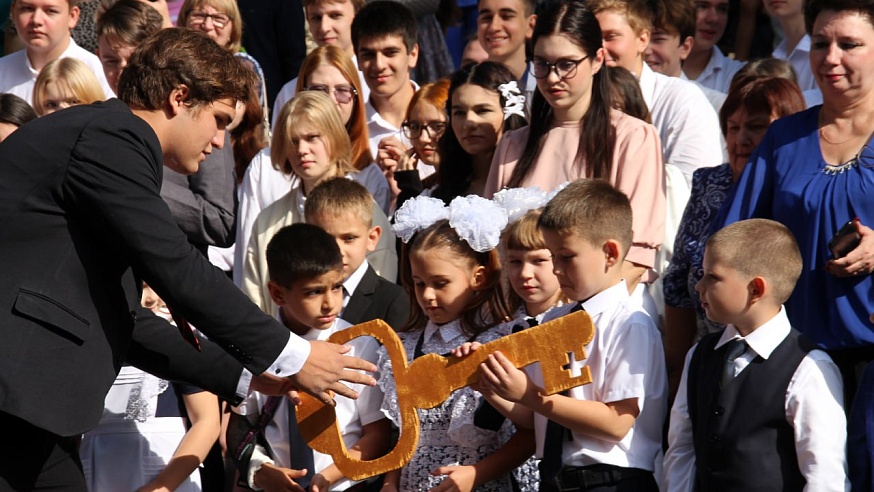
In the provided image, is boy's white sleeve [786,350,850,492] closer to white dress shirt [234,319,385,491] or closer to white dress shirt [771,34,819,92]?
white dress shirt [234,319,385,491]

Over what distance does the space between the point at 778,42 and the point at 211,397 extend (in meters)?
5.15

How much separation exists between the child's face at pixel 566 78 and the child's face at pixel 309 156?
1.26 metres

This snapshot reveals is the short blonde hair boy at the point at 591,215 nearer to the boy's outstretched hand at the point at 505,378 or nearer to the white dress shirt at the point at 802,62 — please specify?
the boy's outstretched hand at the point at 505,378

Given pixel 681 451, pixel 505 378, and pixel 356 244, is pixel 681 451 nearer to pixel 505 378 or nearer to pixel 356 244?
pixel 505 378

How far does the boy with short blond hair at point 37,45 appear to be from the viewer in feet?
24.3

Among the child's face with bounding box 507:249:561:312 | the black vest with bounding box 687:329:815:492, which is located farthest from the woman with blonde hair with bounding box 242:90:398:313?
the black vest with bounding box 687:329:815:492

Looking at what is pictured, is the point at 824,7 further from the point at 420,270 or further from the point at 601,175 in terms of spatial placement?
the point at 420,270

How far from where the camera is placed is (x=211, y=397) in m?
5.01

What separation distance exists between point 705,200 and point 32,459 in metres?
2.84

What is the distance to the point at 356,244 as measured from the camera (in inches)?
217

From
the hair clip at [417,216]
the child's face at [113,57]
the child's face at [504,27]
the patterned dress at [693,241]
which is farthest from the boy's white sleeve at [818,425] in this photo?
the child's face at [113,57]

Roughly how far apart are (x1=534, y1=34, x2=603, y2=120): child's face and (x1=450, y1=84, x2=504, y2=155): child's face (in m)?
0.54

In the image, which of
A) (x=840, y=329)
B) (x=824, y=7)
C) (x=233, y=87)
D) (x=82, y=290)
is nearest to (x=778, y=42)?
(x=824, y=7)

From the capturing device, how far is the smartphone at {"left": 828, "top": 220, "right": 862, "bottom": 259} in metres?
4.24
